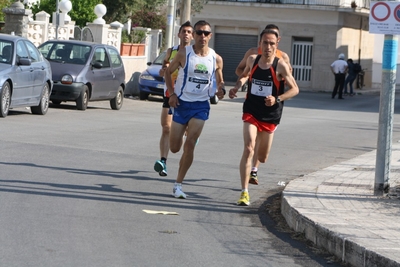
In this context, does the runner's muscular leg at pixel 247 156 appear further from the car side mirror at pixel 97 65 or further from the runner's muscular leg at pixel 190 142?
the car side mirror at pixel 97 65

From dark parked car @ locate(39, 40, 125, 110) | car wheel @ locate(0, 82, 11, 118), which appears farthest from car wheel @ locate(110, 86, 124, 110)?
car wheel @ locate(0, 82, 11, 118)

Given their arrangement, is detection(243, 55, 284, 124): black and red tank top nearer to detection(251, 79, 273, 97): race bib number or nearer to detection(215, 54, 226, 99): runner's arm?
detection(251, 79, 273, 97): race bib number

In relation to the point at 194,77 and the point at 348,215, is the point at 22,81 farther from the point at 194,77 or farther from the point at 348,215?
Answer: the point at 348,215

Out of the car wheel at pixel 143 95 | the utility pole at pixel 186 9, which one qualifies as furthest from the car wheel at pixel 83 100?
the utility pole at pixel 186 9

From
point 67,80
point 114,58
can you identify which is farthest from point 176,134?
point 114,58

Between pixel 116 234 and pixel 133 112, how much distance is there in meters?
16.0

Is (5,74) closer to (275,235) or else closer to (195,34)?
(195,34)

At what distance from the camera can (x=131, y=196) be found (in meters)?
9.89

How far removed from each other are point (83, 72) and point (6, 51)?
413 cm

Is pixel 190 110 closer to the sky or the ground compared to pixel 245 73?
closer to the ground

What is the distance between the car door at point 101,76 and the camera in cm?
2247

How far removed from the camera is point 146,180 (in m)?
11.2

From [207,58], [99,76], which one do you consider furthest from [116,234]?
[99,76]

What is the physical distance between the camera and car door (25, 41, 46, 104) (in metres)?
18.7
